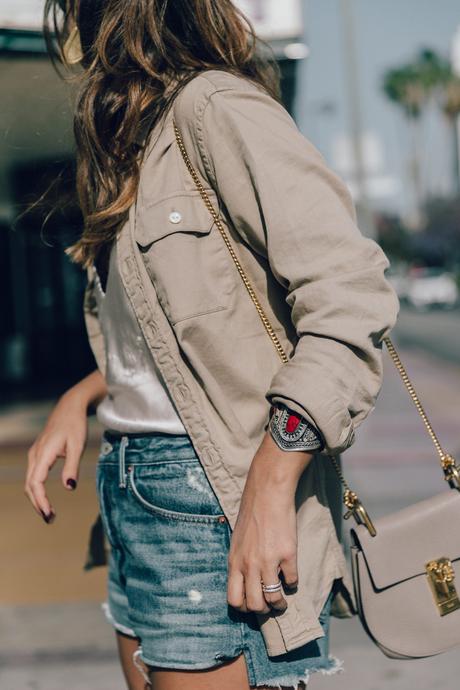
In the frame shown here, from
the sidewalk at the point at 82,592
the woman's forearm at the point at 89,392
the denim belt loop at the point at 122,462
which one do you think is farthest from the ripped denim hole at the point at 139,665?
the sidewalk at the point at 82,592

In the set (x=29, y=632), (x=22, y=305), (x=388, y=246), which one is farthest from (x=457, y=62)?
(x=29, y=632)

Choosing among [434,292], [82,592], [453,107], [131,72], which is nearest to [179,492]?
[131,72]

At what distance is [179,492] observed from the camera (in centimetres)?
146

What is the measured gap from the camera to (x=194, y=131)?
4.71 feet

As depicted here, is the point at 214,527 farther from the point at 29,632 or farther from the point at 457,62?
the point at 457,62

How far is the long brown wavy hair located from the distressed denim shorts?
0.37m

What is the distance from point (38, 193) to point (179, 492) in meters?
0.66

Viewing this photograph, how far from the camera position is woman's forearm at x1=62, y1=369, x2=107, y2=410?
6.30 ft

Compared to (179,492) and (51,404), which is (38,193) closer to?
(179,492)

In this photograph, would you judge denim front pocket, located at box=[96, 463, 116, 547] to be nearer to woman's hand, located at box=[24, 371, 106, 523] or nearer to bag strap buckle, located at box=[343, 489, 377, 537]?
woman's hand, located at box=[24, 371, 106, 523]

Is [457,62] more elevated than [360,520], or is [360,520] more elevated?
[360,520]

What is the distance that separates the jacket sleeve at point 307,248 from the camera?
1.32 meters

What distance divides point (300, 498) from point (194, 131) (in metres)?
0.56

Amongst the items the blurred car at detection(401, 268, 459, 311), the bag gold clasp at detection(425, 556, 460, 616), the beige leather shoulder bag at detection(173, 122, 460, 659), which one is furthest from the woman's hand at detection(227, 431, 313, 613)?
the blurred car at detection(401, 268, 459, 311)
